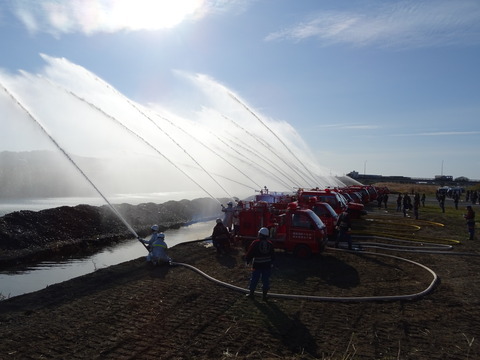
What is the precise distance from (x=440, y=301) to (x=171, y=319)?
22.1ft

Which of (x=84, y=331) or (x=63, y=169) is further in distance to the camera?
(x=63, y=169)

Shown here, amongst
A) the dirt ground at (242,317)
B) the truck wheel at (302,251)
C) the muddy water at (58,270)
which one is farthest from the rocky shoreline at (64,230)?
the truck wheel at (302,251)

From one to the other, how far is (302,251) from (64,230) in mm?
17827

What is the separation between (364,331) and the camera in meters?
7.98

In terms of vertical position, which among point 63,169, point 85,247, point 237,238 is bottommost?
point 85,247

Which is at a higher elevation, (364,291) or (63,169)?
(63,169)

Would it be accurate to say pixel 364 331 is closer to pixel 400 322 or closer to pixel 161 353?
pixel 400 322

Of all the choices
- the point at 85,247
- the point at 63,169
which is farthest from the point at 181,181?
the point at 85,247

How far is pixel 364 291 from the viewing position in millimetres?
10945

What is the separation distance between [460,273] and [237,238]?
882 cm

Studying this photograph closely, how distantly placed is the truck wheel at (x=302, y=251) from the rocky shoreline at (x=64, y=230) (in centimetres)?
1379

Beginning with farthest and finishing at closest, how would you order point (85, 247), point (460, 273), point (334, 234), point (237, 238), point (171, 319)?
point (85, 247) → point (334, 234) → point (237, 238) → point (460, 273) → point (171, 319)

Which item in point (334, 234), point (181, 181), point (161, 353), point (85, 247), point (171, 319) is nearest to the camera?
point (161, 353)

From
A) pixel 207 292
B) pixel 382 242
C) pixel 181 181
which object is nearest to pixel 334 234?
pixel 382 242
